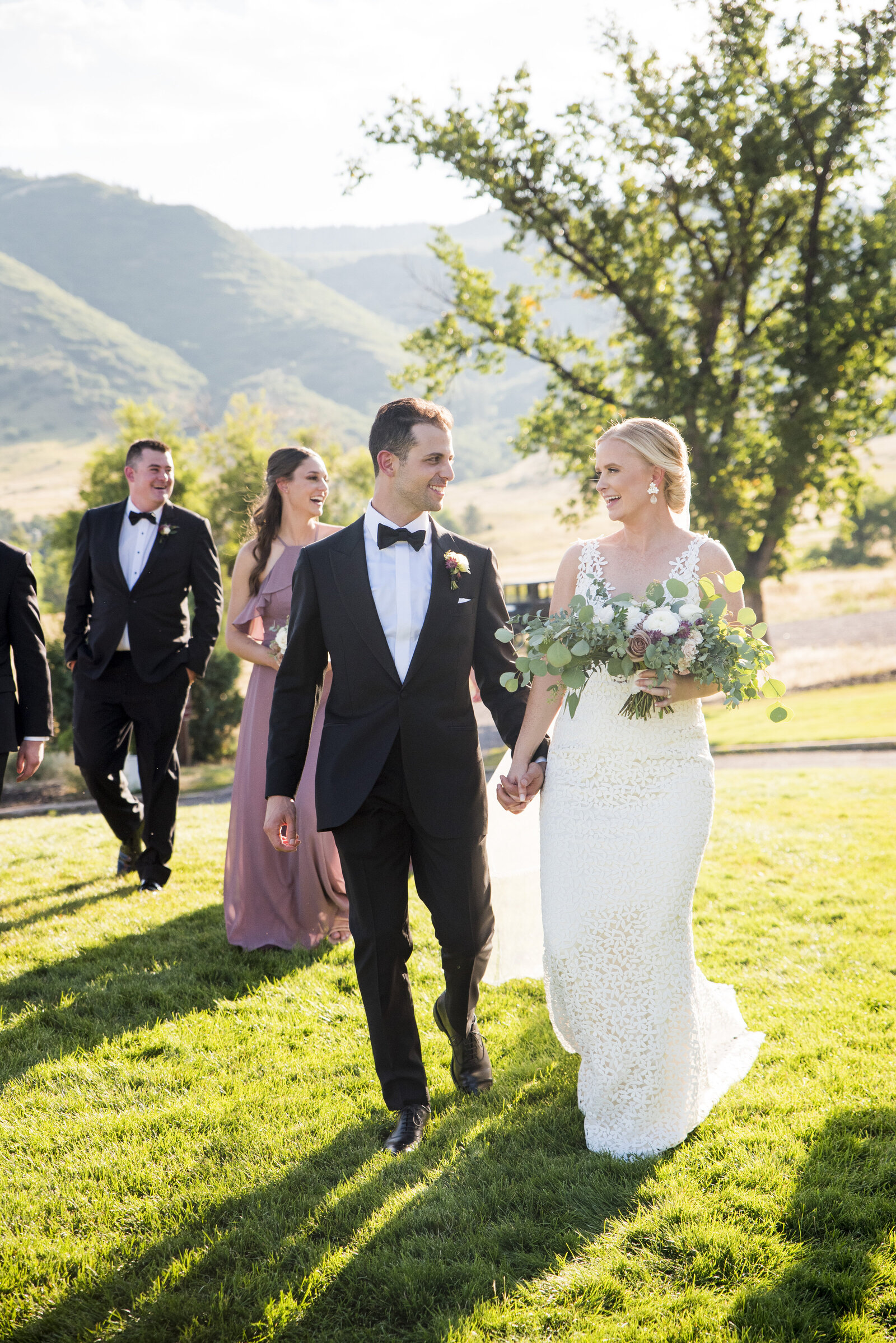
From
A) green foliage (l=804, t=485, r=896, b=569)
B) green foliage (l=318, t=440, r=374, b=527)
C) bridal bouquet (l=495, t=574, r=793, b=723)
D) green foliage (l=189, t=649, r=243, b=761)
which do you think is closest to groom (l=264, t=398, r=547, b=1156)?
bridal bouquet (l=495, t=574, r=793, b=723)

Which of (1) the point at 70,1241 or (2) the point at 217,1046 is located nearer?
(1) the point at 70,1241

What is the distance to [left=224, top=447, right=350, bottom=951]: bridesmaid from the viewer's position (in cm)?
599

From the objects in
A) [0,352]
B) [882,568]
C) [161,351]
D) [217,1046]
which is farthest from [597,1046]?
[161,351]

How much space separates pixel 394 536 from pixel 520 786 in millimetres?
1133

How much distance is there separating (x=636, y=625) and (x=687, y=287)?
21.2 metres

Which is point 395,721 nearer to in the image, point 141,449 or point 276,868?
point 276,868

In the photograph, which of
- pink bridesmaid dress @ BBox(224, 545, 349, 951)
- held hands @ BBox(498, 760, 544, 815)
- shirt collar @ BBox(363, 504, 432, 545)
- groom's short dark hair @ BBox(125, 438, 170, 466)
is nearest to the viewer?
shirt collar @ BBox(363, 504, 432, 545)

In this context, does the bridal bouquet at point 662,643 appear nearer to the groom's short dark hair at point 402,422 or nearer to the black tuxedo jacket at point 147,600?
the groom's short dark hair at point 402,422

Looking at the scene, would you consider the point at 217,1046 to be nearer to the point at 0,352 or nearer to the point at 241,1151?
the point at 241,1151

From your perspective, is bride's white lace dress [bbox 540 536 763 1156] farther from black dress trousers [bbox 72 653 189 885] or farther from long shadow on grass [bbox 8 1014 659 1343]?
black dress trousers [bbox 72 653 189 885]

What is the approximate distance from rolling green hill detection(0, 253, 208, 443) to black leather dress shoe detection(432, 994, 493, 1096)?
140m

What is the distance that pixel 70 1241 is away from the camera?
3266mm

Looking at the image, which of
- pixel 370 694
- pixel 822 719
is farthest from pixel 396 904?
pixel 822 719

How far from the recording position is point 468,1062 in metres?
4.21
